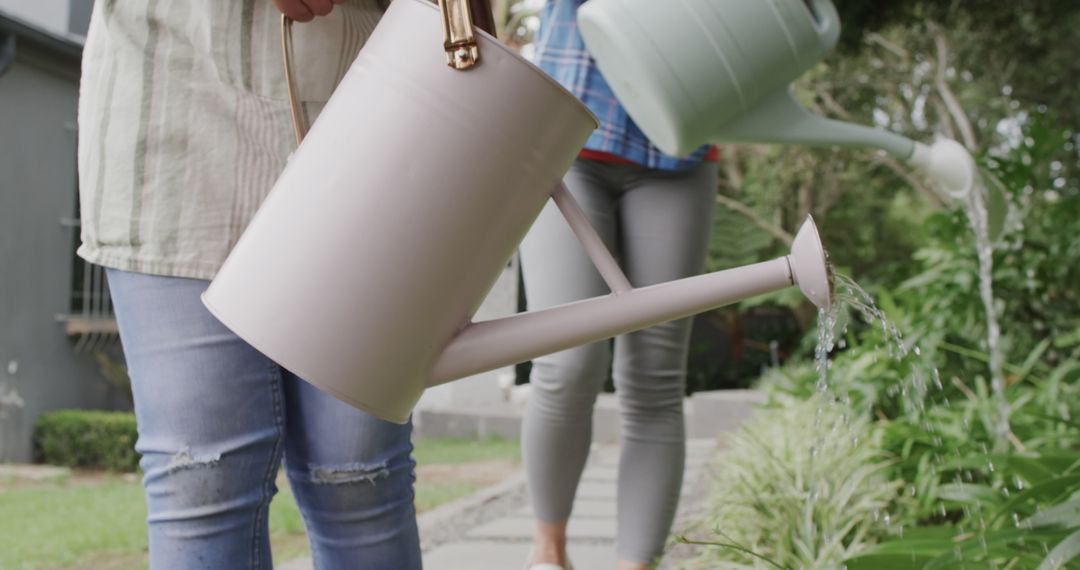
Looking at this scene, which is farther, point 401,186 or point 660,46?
point 660,46

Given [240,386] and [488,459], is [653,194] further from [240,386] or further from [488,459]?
[488,459]

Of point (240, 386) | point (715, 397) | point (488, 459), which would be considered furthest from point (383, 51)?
point (715, 397)

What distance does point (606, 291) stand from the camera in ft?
5.41

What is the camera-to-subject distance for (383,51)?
808 millimetres

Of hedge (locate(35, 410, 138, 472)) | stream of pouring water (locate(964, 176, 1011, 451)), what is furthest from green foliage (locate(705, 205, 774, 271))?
stream of pouring water (locate(964, 176, 1011, 451))

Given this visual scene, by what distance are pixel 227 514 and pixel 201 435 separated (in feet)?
0.28

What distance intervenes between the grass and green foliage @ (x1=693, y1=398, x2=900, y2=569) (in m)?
1.07

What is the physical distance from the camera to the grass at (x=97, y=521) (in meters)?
2.66

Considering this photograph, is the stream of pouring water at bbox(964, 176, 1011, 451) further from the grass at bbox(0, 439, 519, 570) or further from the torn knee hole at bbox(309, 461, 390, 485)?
the grass at bbox(0, 439, 519, 570)

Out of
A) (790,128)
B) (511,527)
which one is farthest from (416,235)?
(511,527)

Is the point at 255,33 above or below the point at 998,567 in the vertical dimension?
above

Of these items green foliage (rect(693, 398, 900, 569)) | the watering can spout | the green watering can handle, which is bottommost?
green foliage (rect(693, 398, 900, 569))

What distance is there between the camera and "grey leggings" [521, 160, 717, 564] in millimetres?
1585

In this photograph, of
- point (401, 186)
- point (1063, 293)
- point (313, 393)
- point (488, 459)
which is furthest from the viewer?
point (488, 459)
